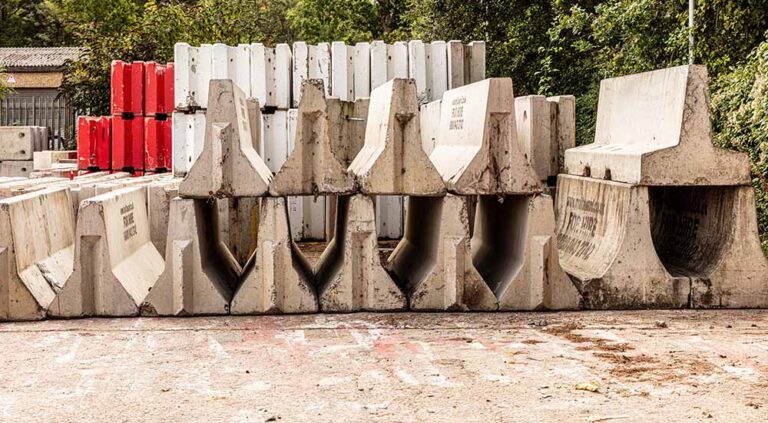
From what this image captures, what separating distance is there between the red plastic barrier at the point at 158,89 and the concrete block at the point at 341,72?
250 cm

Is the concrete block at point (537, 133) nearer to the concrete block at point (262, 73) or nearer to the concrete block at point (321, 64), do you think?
the concrete block at point (321, 64)

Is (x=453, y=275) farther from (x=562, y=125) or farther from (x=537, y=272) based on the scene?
(x=562, y=125)

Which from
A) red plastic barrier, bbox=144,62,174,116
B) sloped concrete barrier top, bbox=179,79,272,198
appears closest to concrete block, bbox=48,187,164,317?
sloped concrete barrier top, bbox=179,79,272,198

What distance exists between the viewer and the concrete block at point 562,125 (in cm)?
1041

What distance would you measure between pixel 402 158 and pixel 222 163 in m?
1.30

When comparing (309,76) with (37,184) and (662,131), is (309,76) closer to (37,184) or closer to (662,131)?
(37,184)

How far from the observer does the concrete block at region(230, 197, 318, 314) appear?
8258 millimetres

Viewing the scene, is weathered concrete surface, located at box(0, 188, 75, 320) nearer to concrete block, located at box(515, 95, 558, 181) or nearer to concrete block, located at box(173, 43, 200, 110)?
concrete block, located at box(173, 43, 200, 110)

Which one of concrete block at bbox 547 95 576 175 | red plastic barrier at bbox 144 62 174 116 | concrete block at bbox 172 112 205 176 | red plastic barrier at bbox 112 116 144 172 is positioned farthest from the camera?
red plastic barrier at bbox 112 116 144 172

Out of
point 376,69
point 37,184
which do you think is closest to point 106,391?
point 37,184

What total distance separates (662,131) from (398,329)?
2.66m

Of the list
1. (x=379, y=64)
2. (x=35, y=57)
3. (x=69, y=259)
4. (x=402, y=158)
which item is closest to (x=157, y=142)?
(x=379, y=64)

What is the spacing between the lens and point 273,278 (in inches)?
324

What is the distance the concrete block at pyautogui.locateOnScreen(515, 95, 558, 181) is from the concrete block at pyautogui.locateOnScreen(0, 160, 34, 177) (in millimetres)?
16852
